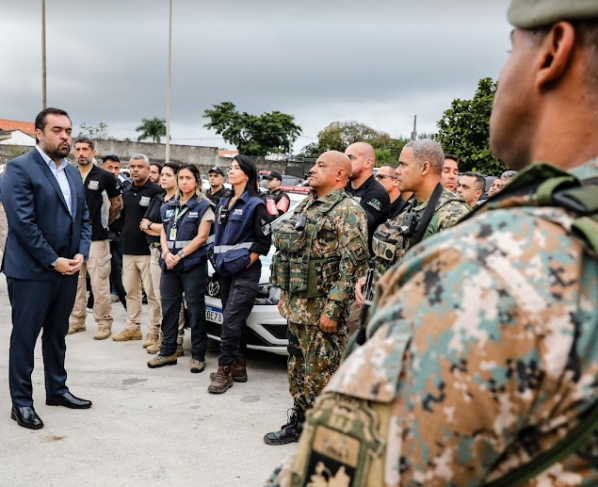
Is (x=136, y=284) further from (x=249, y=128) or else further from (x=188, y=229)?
(x=249, y=128)

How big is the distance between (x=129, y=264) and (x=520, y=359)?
5849 mm

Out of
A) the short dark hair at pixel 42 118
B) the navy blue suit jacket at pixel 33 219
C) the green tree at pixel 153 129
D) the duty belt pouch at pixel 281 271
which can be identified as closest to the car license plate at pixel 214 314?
the duty belt pouch at pixel 281 271

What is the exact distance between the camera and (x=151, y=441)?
3.62 meters

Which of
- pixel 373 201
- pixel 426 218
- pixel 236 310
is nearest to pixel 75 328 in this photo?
pixel 236 310

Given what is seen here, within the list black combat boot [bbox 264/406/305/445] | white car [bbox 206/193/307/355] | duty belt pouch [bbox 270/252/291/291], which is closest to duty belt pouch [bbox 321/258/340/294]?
duty belt pouch [bbox 270/252/291/291]

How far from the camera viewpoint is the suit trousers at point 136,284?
596cm

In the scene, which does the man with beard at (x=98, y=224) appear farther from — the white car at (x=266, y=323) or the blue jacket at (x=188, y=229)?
the white car at (x=266, y=323)

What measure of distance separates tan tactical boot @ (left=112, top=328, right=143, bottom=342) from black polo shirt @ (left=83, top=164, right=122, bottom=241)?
108 centimetres

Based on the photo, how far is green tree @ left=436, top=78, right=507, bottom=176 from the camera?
13.4 metres

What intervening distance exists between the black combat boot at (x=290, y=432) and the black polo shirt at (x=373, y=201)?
1.63m

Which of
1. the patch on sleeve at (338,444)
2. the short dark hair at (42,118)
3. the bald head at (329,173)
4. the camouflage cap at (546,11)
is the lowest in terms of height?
the patch on sleeve at (338,444)

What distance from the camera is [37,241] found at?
370 cm

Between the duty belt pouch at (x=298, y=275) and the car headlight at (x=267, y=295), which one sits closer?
the duty belt pouch at (x=298, y=275)

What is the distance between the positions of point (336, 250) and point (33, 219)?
2.10m
